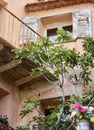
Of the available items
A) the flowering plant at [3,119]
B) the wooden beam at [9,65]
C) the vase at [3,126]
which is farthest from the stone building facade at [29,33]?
the vase at [3,126]

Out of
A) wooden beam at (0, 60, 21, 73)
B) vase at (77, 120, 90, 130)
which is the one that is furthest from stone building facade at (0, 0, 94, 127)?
vase at (77, 120, 90, 130)

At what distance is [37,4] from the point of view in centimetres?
1173

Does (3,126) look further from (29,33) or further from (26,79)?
(29,33)

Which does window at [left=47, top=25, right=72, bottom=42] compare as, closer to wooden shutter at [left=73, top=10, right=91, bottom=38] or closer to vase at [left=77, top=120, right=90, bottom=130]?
wooden shutter at [left=73, top=10, right=91, bottom=38]

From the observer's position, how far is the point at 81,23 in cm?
1097

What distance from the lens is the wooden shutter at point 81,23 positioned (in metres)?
10.7

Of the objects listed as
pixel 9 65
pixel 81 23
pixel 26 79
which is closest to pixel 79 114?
pixel 9 65

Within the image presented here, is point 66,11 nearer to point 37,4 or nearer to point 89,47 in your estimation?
point 37,4

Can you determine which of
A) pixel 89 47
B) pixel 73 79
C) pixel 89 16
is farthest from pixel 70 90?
pixel 89 16

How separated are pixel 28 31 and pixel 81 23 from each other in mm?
1344

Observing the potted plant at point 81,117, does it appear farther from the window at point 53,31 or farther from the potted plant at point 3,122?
the window at point 53,31

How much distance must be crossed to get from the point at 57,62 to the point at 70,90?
1.17m

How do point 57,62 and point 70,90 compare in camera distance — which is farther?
point 70,90

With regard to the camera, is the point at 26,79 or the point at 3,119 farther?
the point at 26,79
